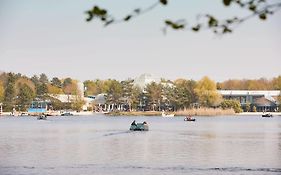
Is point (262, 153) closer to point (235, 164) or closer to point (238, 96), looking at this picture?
point (235, 164)

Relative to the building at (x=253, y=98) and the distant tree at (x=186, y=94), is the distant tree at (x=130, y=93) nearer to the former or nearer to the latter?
the distant tree at (x=186, y=94)

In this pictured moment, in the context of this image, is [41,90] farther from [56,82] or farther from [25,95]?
[56,82]

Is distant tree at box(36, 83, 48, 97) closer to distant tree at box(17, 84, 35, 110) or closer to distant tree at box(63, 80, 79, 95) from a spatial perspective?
distant tree at box(17, 84, 35, 110)

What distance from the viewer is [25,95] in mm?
132875

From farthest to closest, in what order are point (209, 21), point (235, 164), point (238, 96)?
point (238, 96) → point (235, 164) → point (209, 21)

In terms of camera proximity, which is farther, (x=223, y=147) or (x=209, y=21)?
(x=223, y=147)

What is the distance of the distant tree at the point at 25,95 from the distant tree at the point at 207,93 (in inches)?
1417

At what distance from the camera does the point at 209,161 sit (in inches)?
1218

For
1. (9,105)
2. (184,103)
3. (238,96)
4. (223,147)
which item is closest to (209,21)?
(223,147)

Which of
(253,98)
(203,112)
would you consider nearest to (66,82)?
(253,98)

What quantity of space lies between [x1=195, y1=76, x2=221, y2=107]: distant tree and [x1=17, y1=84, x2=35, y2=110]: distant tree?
118 ft

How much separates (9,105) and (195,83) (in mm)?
42440

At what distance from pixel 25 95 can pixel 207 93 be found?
38.9 meters

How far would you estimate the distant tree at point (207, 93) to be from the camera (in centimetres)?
12875
